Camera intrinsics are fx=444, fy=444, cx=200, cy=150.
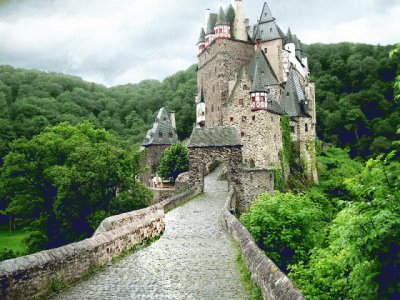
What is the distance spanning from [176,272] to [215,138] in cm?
2162

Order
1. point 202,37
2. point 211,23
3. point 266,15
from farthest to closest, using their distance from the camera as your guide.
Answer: point 202,37 → point 211,23 → point 266,15

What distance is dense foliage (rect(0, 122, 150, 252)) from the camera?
26.9 m

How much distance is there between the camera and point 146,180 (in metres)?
54.7

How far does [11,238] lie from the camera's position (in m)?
44.3

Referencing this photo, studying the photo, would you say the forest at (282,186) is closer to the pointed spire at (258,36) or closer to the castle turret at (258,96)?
the castle turret at (258,96)

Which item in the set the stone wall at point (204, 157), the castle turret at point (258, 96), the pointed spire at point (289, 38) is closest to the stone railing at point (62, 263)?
the stone wall at point (204, 157)

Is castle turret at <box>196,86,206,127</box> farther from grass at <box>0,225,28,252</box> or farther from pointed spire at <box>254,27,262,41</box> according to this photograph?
grass at <box>0,225,28,252</box>

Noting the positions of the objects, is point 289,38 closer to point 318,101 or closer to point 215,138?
point 318,101

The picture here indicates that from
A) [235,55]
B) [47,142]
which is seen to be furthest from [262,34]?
[47,142]

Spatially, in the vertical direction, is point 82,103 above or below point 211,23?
below

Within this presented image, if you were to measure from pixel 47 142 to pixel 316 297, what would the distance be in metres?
24.1

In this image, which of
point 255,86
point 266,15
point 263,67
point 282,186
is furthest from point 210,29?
point 282,186

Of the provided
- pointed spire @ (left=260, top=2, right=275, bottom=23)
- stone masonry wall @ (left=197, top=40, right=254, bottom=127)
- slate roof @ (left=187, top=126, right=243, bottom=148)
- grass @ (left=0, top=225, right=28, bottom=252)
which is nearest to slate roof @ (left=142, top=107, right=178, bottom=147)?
stone masonry wall @ (left=197, top=40, right=254, bottom=127)

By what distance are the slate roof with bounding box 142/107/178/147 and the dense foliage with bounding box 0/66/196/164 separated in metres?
10.2
